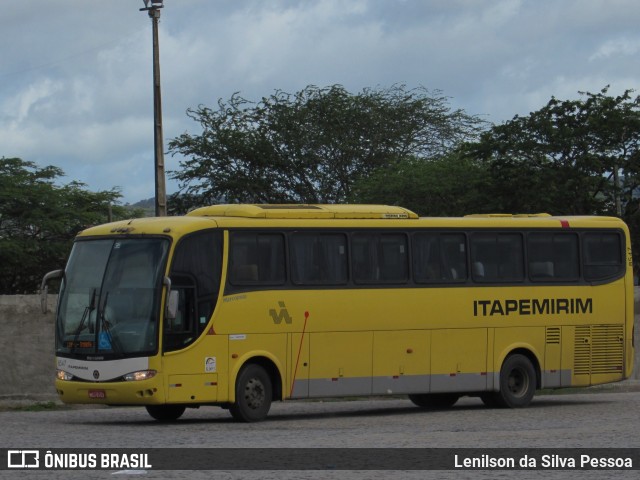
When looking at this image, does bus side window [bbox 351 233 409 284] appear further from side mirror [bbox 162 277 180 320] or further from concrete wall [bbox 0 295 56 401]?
concrete wall [bbox 0 295 56 401]

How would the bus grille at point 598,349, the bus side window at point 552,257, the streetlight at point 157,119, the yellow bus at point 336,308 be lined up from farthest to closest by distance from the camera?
the streetlight at point 157,119
the bus grille at point 598,349
the bus side window at point 552,257
the yellow bus at point 336,308

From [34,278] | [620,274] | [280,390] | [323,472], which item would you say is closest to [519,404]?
[620,274]

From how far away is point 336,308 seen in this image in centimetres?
2209

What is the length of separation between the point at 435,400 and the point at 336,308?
4394 millimetres

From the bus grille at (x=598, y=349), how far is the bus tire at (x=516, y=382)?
3.46 ft

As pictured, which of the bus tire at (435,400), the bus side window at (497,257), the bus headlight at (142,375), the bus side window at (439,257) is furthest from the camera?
the bus tire at (435,400)

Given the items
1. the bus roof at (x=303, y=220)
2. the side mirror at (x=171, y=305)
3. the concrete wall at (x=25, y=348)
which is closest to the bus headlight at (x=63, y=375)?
the side mirror at (x=171, y=305)

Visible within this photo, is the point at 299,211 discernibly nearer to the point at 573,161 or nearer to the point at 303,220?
the point at 303,220

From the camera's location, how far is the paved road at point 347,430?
13.0 metres

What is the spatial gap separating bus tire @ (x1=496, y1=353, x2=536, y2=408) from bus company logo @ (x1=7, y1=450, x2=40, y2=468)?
Result: 11.1 metres

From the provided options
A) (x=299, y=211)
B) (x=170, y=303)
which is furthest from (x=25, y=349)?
(x=170, y=303)

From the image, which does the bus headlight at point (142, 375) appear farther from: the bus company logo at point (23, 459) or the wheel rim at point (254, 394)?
the bus company logo at point (23, 459)

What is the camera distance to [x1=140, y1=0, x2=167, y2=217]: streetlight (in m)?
29.4

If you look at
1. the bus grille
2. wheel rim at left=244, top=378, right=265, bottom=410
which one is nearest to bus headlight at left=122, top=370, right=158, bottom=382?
wheel rim at left=244, top=378, right=265, bottom=410
